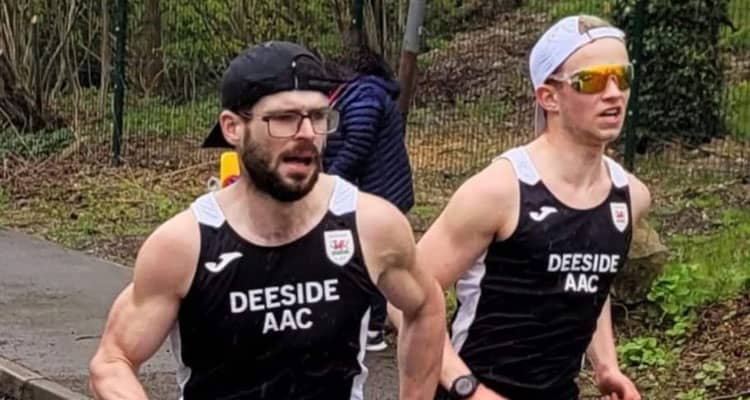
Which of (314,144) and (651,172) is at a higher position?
(314,144)

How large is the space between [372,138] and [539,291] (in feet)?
13.3

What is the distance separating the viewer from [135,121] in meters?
17.0

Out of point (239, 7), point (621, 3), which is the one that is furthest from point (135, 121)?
point (621, 3)

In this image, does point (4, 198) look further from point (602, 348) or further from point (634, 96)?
point (602, 348)

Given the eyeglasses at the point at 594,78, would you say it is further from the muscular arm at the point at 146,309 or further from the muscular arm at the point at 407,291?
the muscular arm at the point at 146,309

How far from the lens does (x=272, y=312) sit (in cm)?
361

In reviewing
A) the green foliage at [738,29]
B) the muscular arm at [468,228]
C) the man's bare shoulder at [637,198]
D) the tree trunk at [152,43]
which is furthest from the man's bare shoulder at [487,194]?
the tree trunk at [152,43]

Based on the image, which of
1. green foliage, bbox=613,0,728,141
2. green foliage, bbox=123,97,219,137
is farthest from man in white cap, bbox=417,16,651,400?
green foliage, bbox=123,97,219,137

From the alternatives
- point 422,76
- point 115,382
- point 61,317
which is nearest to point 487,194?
point 115,382

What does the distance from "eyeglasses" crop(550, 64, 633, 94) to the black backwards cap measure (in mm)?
779

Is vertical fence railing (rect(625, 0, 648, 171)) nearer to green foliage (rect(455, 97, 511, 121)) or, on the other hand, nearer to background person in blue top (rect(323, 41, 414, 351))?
green foliage (rect(455, 97, 511, 121))

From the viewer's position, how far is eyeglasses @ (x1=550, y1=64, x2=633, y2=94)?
411 centimetres

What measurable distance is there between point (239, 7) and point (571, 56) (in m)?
12.9

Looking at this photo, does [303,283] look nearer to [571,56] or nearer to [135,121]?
[571,56]
